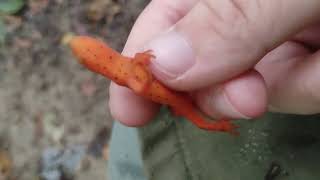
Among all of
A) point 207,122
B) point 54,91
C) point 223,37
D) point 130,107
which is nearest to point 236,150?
point 207,122

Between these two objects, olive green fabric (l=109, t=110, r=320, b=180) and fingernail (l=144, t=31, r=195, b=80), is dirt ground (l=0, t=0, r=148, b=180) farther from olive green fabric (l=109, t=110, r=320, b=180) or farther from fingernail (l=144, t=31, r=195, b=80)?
fingernail (l=144, t=31, r=195, b=80)

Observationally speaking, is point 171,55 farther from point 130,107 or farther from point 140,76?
point 130,107

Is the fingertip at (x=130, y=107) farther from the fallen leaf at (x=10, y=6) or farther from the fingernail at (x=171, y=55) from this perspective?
the fallen leaf at (x=10, y=6)

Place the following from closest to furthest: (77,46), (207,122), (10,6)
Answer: (77,46)
(207,122)
(10,6)

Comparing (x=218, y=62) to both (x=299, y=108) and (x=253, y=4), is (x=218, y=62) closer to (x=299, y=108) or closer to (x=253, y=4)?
(x=253, y=4)

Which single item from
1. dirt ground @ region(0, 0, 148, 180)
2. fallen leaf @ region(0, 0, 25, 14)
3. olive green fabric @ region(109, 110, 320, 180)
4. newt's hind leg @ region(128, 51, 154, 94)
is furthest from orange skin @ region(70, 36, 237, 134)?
fallen leaf @ region(0, 0, 25, 14)

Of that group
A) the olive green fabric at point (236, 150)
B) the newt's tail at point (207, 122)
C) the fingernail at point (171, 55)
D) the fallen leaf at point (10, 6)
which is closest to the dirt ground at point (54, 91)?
the fallen leaf at point (10, 6)
